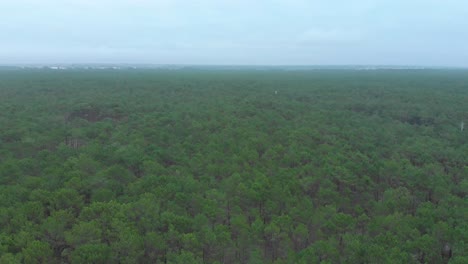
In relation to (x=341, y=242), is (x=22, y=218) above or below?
above

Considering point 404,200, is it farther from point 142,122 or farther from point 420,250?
point 142,122

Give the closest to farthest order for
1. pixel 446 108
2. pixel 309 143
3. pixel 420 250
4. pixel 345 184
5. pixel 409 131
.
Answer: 1. pixel 420 250
2. pixel 345 184
3. pixel 309 143
4. pixel 409 131
5. pixel 446 108

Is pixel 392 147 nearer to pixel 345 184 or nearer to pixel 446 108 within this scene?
pixel 345 184

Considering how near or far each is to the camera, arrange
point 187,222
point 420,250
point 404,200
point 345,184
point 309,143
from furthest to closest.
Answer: point 309,143, point 345,184, point 404,200, point 187,222, point 420,250

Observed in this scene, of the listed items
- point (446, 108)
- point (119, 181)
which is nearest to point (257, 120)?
point (119, 181)

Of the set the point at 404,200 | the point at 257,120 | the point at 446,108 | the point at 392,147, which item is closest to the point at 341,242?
the point at 404,200

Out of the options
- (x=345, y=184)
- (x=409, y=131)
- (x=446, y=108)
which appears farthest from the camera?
(x=446, y=108)

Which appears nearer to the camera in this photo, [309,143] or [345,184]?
[345,184]
